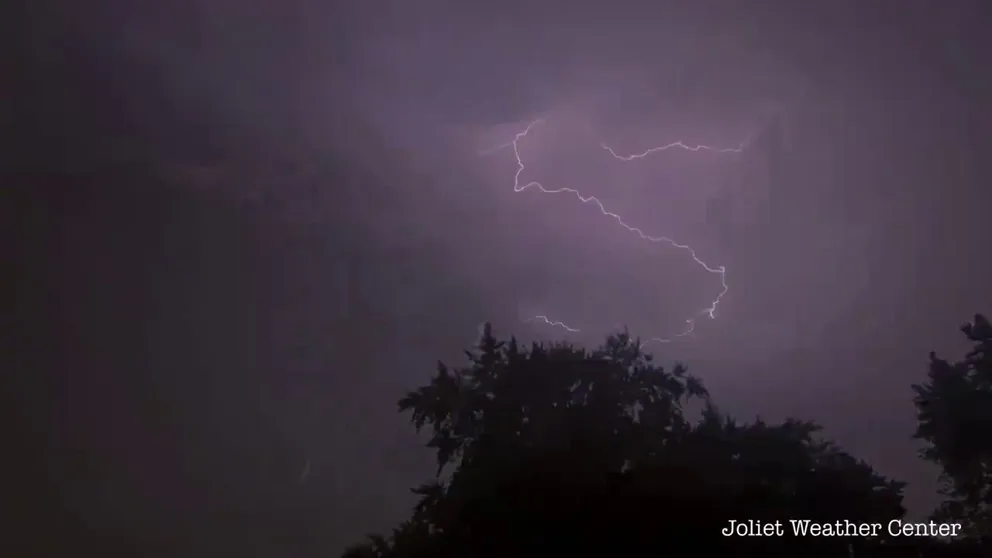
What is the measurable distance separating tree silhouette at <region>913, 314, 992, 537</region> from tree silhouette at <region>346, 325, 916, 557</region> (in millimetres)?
2781

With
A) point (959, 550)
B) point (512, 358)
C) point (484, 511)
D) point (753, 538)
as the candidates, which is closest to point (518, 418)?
point (512, 358)

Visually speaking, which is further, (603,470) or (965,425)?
(965,425)

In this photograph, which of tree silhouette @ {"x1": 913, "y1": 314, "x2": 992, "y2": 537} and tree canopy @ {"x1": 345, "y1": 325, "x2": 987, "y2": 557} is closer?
tree canopy @ {"x1": 345, "y1": 325, "x2": 987, "y2": 557}

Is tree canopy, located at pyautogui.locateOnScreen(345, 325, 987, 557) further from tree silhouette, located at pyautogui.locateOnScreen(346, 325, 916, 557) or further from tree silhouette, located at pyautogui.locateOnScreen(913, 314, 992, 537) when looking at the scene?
tree silhouette, located at pyautogui.locateOnScreen(913, 314, 992, 537)

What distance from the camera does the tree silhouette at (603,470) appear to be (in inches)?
433

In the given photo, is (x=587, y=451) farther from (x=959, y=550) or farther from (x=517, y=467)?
(x=959, y=550)

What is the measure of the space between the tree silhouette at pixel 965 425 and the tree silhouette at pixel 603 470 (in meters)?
2.78

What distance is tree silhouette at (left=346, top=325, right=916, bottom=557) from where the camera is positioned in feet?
36.1

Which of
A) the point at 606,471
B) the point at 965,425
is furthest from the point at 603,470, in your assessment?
the point at 965,425

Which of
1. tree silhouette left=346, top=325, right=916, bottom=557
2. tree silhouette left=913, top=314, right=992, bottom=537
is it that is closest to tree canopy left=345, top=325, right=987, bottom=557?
tree silhouette left=346, top=325, right=916, bottom=557

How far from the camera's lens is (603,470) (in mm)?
12414

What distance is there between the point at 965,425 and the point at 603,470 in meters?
10.5

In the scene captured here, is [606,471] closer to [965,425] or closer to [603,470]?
[603,470]

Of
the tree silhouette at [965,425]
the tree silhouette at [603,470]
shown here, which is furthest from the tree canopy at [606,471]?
the tree silhouette at [965,425]
